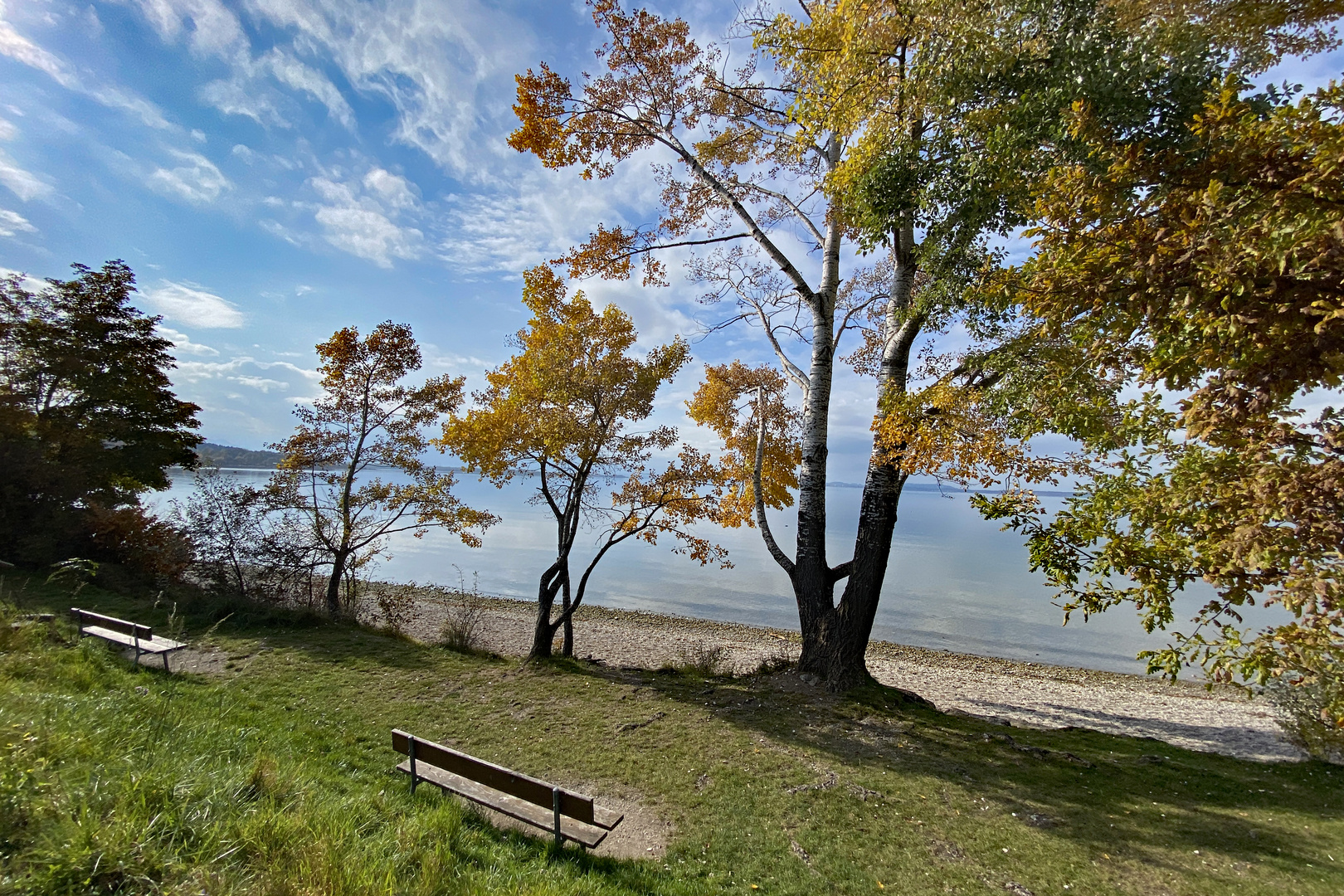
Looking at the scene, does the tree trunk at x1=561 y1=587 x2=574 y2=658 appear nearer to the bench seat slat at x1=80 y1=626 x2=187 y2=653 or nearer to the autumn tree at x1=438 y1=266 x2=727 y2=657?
the autumn tree at x1=438 y1=266 x2=727 y2=657

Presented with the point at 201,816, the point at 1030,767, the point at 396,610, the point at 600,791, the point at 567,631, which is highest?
the point at 201,816

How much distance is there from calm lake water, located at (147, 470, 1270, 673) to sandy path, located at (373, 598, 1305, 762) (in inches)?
72.2

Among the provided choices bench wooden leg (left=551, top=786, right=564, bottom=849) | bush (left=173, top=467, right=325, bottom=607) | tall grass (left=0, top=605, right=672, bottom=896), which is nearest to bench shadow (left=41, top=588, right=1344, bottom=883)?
bench wooden leg (left=551, top=786, right=564, bottom=849)

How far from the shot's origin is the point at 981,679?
16469mm

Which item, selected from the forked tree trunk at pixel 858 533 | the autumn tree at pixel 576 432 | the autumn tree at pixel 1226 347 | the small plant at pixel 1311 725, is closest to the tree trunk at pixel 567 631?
the autumn tree at pixel 576 432

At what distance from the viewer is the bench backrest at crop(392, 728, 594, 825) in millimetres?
3713

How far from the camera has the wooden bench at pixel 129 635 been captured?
21.3 ft

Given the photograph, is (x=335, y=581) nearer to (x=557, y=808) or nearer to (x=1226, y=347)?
(x=557, y=808)

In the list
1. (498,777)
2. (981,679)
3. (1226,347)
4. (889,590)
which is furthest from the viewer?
(889,590)

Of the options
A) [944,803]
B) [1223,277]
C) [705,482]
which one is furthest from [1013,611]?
[1223,277]

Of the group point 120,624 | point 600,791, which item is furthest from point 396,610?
point 600,791

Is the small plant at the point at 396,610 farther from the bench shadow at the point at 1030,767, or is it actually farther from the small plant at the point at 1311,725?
the small plant at the point at 1311,725

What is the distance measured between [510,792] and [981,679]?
56.6ft

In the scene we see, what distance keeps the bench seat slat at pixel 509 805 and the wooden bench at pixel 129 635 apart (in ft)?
14.9
